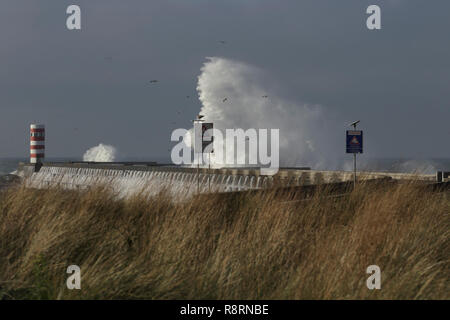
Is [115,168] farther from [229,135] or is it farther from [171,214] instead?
[229,135]

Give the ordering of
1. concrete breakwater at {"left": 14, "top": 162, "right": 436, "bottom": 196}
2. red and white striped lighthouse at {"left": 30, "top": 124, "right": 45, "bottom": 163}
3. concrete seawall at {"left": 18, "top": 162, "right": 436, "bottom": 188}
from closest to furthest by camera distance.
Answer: concrete breakwater at {"left": 14, "top": 162, "right": 436, "bottom": 196} < concrete seawall at {"left": 18, "top": 162, "right": 436, "bottom": 188} < red and white striped lighthouse at {"left": 30, "top": 124, "right": 45, "bottom": 163}

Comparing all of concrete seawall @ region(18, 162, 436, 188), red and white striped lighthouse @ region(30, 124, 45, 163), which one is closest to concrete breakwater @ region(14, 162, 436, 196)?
concrete seawall @ region(18, 162, 436, 188)

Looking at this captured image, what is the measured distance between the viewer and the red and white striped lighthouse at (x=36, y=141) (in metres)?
39.2

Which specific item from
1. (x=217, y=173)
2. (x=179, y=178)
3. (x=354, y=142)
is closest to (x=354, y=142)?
(x=354, y=142)

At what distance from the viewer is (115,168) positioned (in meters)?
30.2

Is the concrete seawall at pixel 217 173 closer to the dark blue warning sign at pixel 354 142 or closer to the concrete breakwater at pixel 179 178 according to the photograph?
the concrete breakwater at pixel 179 178

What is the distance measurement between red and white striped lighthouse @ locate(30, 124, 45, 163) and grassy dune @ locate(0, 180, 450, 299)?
3225 centimetres

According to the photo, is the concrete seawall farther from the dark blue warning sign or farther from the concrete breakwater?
the dark blue warning sign

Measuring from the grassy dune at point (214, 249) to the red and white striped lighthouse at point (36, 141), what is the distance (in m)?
32.3

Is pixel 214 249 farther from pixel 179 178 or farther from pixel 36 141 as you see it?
pixel 36 141

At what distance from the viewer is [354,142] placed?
15195 mm

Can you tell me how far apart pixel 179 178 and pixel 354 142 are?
10.9 meters

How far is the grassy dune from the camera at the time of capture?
17.2 feet
